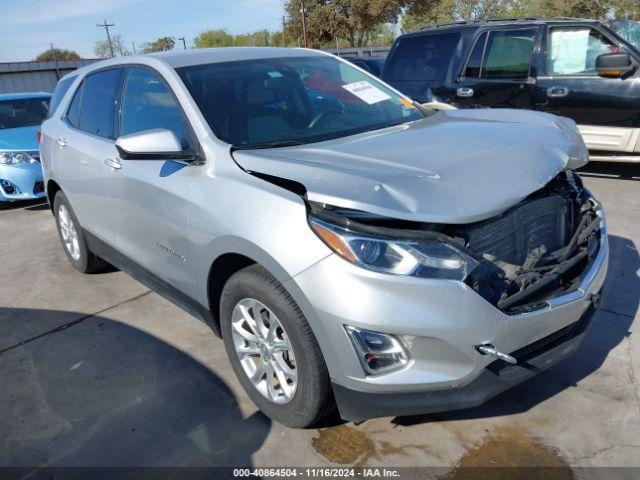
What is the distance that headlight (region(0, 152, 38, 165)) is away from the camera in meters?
7.47

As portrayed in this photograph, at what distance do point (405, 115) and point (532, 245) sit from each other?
142cm

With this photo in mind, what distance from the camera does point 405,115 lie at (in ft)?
11.9

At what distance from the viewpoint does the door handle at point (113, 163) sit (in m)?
3.58

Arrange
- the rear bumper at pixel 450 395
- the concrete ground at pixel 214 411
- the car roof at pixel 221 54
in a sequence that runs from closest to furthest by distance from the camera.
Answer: the rear bumper at pixel 450 395 → the concrete ground at pixel 214 411 → the car roof at pixel 221 54

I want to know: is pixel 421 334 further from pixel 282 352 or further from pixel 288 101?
pixel 288 101

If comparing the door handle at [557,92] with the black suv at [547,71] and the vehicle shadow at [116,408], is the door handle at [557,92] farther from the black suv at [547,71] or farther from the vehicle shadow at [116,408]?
the vehicle shadow at [116,408]

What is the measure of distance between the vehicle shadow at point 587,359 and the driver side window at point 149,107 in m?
2.00

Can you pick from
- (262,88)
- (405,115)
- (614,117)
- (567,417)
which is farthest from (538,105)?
(567,417)

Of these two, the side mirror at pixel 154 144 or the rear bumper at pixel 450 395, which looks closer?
the rear bumper at pixel 450 395

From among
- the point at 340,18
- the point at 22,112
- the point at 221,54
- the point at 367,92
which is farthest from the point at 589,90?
the point at 340,18

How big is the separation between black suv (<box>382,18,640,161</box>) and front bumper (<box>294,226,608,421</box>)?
4.56 metres

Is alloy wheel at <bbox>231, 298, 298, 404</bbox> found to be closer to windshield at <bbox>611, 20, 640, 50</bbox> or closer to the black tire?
the black tire

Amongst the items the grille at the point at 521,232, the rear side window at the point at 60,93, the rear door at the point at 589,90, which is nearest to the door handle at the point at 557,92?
the rear door at the point at 589,90

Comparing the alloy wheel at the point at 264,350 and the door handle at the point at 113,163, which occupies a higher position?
the door handle at the point at 113,163
